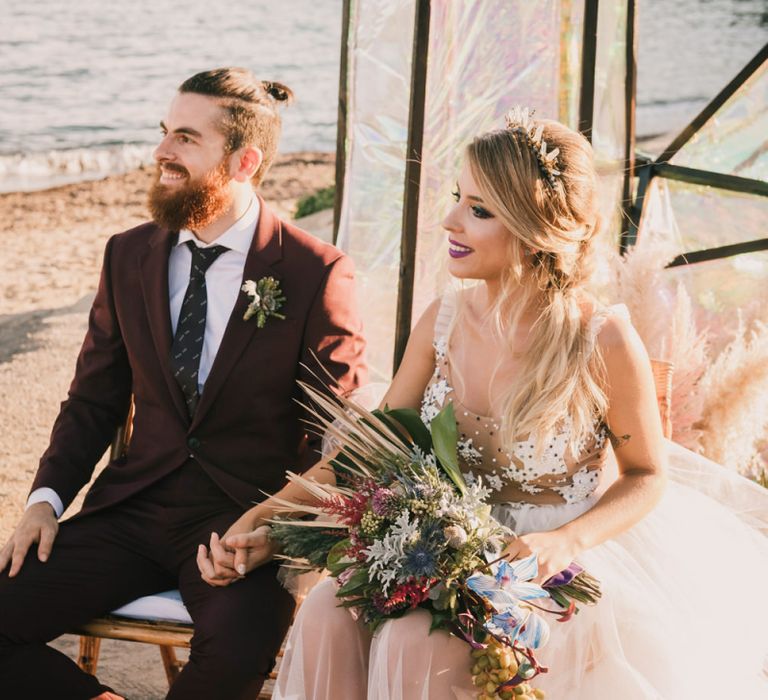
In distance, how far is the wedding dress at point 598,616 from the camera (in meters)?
2.15

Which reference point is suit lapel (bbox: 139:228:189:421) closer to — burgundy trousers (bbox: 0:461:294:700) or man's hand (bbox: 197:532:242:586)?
burgundy trousers (bbox: 0:461:294:700)

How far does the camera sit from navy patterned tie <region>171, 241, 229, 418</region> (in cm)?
288

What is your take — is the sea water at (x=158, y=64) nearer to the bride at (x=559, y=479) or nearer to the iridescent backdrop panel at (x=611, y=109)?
the iridescent backdrop panel at (x=611, y=109)

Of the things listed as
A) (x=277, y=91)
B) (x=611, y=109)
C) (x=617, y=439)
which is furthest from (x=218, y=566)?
(x=611, y=109)

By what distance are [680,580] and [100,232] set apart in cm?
1084

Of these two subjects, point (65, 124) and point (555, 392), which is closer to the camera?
point (555, 392)

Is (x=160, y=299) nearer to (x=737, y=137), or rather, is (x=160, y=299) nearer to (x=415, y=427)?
(x=415, y=427)

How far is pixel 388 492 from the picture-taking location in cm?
213

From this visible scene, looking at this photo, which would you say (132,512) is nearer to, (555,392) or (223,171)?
(223,171)

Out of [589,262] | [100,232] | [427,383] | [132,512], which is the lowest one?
[100,232]

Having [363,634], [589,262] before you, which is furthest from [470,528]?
[589,262]

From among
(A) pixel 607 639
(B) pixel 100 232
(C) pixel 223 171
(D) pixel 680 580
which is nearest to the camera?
(A) pixel 607 639

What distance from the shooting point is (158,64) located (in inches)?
542

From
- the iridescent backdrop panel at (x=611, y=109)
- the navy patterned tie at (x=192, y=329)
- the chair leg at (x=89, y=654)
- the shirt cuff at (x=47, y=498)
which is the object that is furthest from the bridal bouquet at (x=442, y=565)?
the iridescent backdrop panel at (x=611, y=109)
